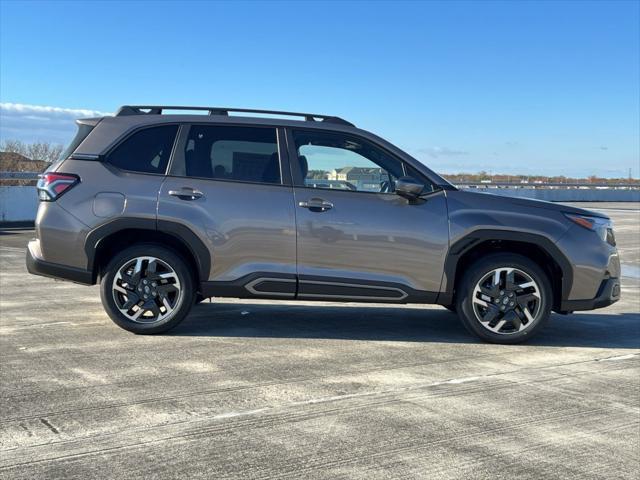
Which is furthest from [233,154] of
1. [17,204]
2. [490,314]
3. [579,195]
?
[579,195]

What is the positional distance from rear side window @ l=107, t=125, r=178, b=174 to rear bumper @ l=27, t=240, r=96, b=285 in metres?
1.00

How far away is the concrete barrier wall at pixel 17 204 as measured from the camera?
18.9 meters

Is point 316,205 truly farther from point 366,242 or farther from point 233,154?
point 233,154

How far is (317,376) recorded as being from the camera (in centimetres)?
474

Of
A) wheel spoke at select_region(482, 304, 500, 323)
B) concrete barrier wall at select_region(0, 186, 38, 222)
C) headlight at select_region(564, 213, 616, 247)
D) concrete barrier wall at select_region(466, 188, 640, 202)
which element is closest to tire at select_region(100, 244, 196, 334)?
wheel spoke at select_region(482, 304, 500, 323)

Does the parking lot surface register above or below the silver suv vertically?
below

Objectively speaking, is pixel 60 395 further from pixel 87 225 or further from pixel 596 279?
pixel 596 279

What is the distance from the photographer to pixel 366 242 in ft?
18.9

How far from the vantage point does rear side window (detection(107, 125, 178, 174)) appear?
5.88m

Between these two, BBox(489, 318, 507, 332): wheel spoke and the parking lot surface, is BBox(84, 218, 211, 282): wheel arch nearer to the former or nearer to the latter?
the parking lot surface

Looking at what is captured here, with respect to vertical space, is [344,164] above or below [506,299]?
above

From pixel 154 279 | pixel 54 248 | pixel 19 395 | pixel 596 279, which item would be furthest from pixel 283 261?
pixel 596 279

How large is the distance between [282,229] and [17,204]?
52.2ft

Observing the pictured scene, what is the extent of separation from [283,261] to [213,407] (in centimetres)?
197
